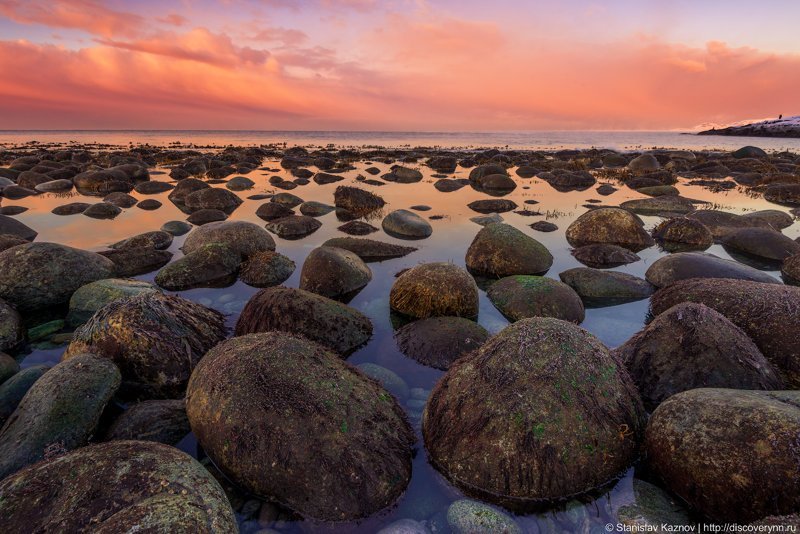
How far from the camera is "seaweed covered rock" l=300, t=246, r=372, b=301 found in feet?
32.9

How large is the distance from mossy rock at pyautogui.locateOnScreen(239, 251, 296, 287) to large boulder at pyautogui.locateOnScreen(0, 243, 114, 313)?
3686 millimetres

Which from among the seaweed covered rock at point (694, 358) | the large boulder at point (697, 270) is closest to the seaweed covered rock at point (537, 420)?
the seaweed covered rock at point (694, 358)

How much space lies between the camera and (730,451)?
3791 mm

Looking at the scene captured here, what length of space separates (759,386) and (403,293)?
6.13m

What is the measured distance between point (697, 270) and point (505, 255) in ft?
15.3

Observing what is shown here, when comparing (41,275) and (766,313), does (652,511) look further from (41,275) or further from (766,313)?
(41,275)

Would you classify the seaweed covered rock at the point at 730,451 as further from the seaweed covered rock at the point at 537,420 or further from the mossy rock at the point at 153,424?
the mossy rock at the point at 153,424

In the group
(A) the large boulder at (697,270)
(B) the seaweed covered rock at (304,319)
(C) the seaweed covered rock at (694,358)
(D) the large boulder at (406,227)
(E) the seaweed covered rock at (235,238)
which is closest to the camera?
(C) the seaweed covered rock at (694,358)

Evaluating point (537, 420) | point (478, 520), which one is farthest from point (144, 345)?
point (537, 420)

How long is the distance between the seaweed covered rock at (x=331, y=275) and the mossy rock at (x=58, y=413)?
5.03 metres

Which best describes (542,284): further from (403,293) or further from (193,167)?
(193,167)

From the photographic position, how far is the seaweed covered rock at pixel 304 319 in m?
7.47

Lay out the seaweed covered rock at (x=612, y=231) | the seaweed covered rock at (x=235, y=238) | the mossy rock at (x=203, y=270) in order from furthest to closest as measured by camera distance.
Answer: the seaweed covered rock at (x=612, y=231), the seaweed covered rock at (x=235, y=238), the mossy rock at (x=203, y=270)

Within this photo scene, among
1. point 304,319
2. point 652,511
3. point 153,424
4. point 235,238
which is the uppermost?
point 235,238
